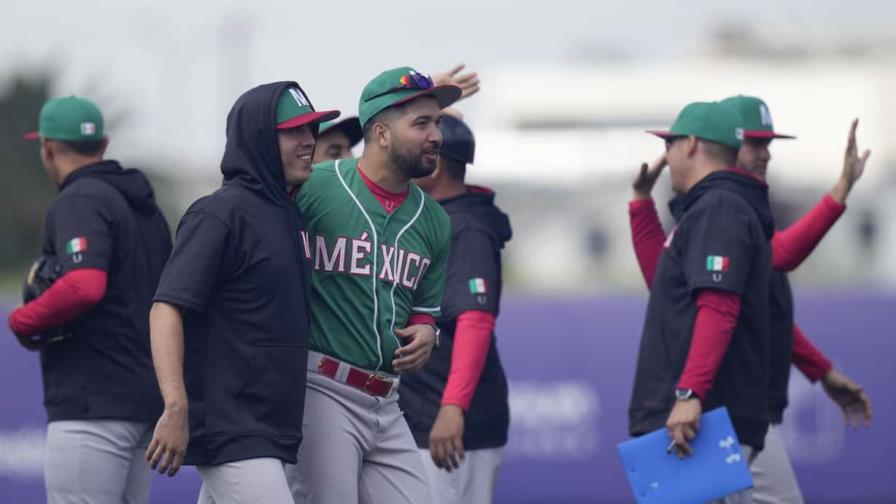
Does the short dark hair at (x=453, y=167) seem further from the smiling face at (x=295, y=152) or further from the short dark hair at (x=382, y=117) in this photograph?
the smiling face at (x=295, y=152)

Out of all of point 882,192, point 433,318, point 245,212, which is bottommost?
point 882,192

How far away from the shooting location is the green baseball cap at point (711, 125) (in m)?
Answer: 6.59

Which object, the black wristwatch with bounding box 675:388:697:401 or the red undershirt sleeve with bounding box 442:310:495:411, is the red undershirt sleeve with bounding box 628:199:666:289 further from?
the black wristwatch with bounding box 675:388:697:401

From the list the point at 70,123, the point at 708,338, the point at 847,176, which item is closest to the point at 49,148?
the point at 70,123

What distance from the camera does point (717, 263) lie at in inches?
242

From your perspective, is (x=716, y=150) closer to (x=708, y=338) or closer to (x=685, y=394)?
(x=708, y=338)

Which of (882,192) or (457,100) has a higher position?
(457,100)

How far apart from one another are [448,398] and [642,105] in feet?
223

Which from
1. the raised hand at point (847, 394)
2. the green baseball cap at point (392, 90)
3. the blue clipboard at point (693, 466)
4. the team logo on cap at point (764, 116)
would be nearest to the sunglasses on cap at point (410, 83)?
the green baseball cap at point (392, 90)

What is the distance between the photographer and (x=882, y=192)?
43.3m

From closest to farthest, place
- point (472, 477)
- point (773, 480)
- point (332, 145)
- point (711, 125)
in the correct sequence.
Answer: point (711, 125), point (773, 480), point (472, 477), point (332, 145)

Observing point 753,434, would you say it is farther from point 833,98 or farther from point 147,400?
point 833,98

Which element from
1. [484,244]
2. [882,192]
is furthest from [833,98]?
[484,244]

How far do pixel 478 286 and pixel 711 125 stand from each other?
4.14 feet
